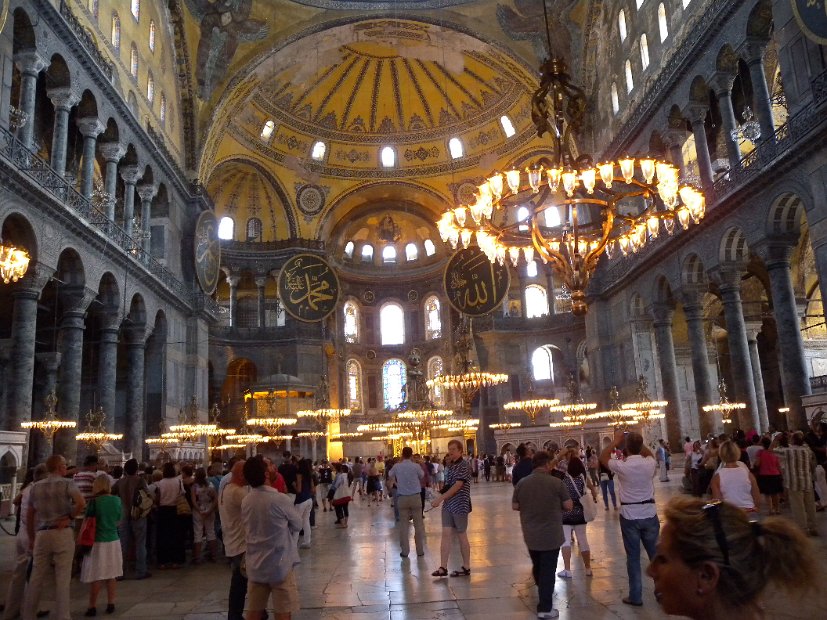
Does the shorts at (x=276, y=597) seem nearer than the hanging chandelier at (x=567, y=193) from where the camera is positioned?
Yes

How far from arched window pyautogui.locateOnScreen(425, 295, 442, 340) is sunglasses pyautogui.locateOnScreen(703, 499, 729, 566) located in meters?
30.4

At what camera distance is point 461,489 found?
6250 millimetres

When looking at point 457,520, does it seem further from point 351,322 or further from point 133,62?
point 351,322

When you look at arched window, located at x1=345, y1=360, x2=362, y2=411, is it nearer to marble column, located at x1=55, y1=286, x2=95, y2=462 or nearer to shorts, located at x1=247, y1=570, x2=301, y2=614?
marble column, located at x1=55, y1=286, x2=95, y2=462

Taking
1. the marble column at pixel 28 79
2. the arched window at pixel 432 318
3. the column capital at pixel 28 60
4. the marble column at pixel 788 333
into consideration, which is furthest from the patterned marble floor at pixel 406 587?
the arched window at pixel 432 318

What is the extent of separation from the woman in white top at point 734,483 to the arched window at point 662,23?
14788 millimetres

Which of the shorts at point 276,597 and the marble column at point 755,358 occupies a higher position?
the marble column at point 755,358

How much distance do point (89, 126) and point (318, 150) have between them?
44.3 ft

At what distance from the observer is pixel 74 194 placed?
1410 centimetres

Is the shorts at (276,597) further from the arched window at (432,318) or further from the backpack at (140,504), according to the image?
the arched window at (432,318)

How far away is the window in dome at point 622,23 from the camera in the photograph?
1967 centimetres

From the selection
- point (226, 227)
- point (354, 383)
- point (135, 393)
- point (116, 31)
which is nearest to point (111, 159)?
point (116, 31)

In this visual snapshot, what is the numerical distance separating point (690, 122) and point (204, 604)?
15550 millimetres

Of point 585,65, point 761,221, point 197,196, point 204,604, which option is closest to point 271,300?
point 197,196
